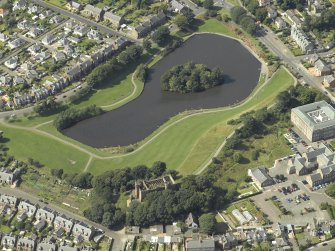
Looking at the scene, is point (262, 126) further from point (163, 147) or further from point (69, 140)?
point (69, 140)

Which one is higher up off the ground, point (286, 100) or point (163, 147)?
point (286, 100)

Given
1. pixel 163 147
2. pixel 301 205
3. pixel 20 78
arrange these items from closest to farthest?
pixel 301 205
pixel 163 147
pixel 20 78

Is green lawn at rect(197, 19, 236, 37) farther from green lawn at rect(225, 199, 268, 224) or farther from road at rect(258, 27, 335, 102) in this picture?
green lawn at rect(225, 199, 268, 224)

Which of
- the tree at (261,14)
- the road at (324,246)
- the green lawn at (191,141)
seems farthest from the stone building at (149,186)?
the tree at (261,14)

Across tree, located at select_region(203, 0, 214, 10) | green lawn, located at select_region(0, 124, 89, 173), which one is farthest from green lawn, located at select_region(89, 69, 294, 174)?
tree, located at select_region(203, 0, 214, 10)

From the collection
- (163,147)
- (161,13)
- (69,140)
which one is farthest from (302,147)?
(161,13)

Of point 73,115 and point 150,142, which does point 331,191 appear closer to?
point 150,142
